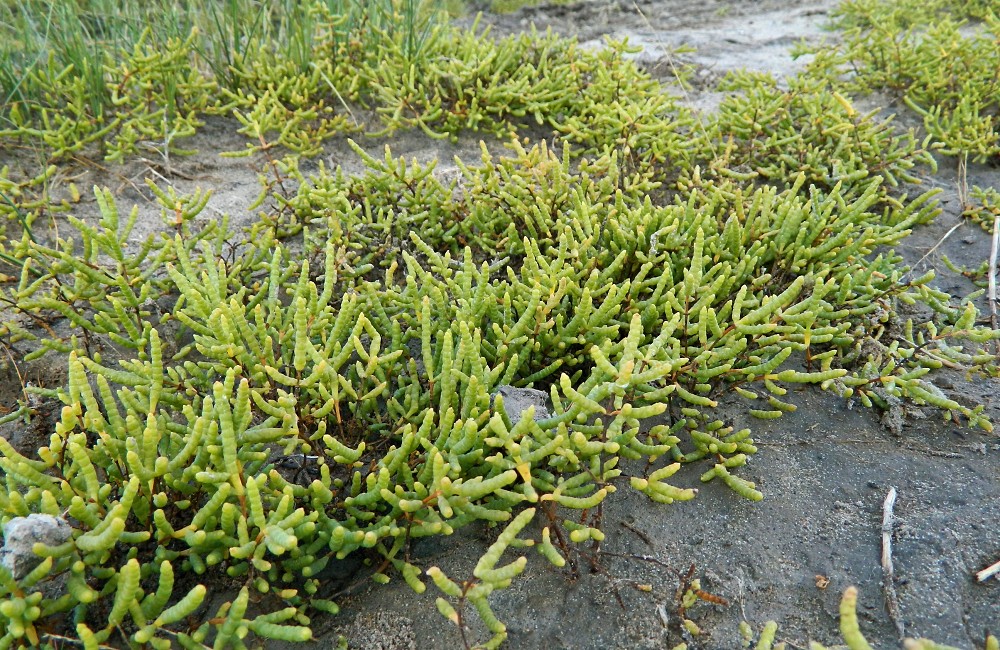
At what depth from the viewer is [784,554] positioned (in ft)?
7.04

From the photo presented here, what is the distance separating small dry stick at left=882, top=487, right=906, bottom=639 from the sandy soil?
0.02m

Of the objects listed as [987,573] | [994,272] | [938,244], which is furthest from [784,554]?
[938,244]

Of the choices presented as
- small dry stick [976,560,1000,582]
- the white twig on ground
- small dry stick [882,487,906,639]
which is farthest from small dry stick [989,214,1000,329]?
small dry stick [976,560,1000,582]

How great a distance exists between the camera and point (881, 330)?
108 inches

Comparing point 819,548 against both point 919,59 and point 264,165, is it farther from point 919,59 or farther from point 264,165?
point 919,59

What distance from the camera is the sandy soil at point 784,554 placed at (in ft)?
6.44

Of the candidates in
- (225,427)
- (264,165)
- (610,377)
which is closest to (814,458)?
(610,377)

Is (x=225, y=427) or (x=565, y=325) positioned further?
(x=565, y=325)

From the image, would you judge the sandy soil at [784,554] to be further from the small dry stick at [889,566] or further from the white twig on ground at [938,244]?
the white twig on ground at [938,244]

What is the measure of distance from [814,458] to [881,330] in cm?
69

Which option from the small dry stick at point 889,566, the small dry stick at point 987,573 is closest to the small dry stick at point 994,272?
the small dry stick at point 889,566

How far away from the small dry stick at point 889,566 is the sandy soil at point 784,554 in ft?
0.08

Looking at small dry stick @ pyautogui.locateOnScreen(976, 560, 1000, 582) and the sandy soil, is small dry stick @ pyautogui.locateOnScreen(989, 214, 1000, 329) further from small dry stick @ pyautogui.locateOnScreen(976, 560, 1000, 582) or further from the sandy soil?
small dry stick @ pyautogui.locateOnScreen(976, 560, 1000, 582)

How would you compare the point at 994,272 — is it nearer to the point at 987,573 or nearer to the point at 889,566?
the point at 987,573
